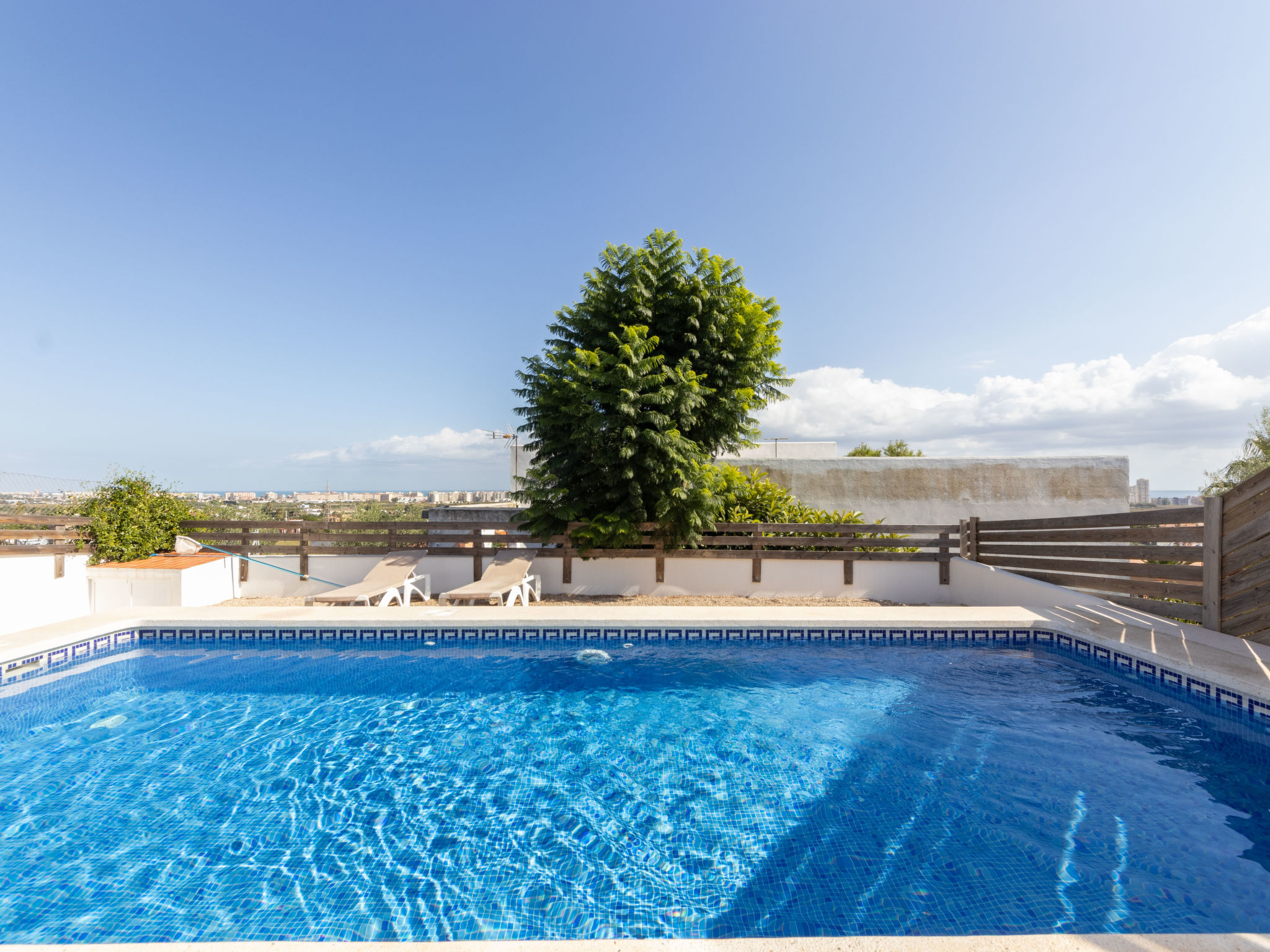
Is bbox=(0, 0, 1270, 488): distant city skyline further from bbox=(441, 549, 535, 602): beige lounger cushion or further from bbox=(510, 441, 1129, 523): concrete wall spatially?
bbox=(441, 549, 535, 602): beige lounger cushion

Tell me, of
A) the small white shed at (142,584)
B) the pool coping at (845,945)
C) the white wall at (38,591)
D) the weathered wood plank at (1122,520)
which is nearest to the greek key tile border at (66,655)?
the white wall at (38,591)

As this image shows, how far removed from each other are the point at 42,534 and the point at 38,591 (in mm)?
881

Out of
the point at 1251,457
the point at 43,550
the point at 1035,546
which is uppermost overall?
the point at 1251,457

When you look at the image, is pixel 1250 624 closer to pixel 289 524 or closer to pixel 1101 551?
pixel 1101 551

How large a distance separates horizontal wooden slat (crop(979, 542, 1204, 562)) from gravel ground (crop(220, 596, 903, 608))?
184cm

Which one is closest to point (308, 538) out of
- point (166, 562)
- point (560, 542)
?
point (166, 562)

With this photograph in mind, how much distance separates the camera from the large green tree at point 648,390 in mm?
8133

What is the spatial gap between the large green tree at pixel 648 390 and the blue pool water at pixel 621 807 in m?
3.54

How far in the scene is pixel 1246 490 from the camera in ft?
17.8

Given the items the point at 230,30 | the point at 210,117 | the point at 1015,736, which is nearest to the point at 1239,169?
the point at 1015,736

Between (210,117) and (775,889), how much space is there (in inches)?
616

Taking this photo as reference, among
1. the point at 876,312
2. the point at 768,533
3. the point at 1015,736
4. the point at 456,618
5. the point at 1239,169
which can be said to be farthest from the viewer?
the point at 876,312

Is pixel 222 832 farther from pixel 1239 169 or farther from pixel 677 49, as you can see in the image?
pixel 1239 169

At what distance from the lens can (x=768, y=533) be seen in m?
9.38
